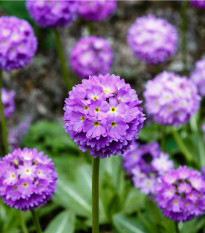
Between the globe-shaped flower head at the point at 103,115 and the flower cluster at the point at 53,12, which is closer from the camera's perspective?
the globe-shaped flower head at the point at 103,115

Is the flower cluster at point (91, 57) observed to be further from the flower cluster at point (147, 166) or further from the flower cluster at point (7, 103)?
the flower cluster at point (147, 166)

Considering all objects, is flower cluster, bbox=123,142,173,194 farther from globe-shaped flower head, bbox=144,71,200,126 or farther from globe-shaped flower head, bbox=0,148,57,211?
globe-shaped flower head, bbox=0,148,57,211

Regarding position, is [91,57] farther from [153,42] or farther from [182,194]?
[182,194]

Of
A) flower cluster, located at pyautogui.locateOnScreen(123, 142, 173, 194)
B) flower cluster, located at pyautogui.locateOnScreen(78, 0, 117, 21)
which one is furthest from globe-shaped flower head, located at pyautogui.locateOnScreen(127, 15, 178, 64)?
flower cluster, located at pyautogui.locateOnScreen(123, 142, 173, 194)

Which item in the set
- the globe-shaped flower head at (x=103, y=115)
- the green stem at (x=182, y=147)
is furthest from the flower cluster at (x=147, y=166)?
the globe-shaped flower head at (x=103, y=115)

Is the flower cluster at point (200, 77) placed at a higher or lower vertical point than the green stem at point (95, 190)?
higher

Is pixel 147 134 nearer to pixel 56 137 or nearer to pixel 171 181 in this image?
pixel 56 137
